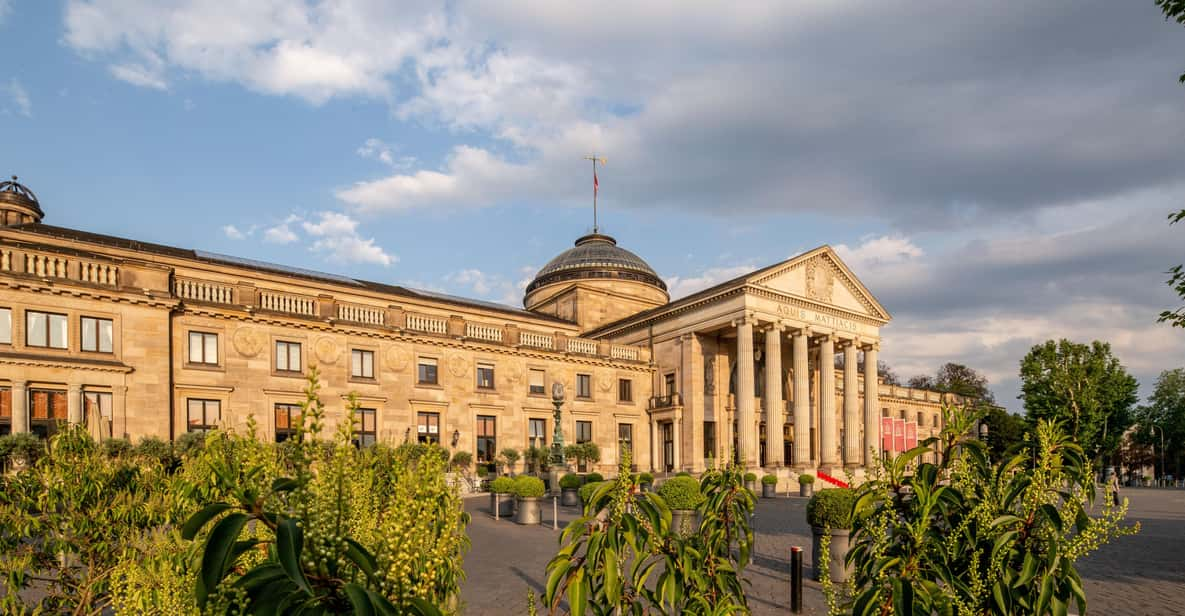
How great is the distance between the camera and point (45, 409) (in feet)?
96.9

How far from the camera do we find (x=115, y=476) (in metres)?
8.45

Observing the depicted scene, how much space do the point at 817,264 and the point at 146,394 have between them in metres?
45.6

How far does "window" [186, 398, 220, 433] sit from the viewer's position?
113 ft

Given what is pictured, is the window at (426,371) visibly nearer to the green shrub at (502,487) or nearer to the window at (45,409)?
the green shrub at (502,487)

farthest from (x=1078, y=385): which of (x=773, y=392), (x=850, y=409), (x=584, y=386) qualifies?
(x=584, y=386)

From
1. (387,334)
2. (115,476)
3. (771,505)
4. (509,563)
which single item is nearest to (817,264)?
(771,505)

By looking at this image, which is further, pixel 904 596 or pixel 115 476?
pixel 115 476

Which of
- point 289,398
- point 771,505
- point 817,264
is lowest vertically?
point 771,505

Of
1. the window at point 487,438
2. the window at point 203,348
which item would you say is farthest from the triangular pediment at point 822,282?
the window at point 203,348

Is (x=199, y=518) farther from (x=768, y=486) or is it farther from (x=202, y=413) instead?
(x=768, y=486)

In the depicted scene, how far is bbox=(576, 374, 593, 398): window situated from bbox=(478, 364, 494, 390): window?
730 centimetres

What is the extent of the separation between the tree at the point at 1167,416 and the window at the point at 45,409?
119838 mm

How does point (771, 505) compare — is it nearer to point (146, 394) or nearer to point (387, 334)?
point (387, 334)

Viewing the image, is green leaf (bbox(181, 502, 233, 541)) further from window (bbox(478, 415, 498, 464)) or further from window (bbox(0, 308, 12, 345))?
window (bbox(478, 415, 498, 464))
